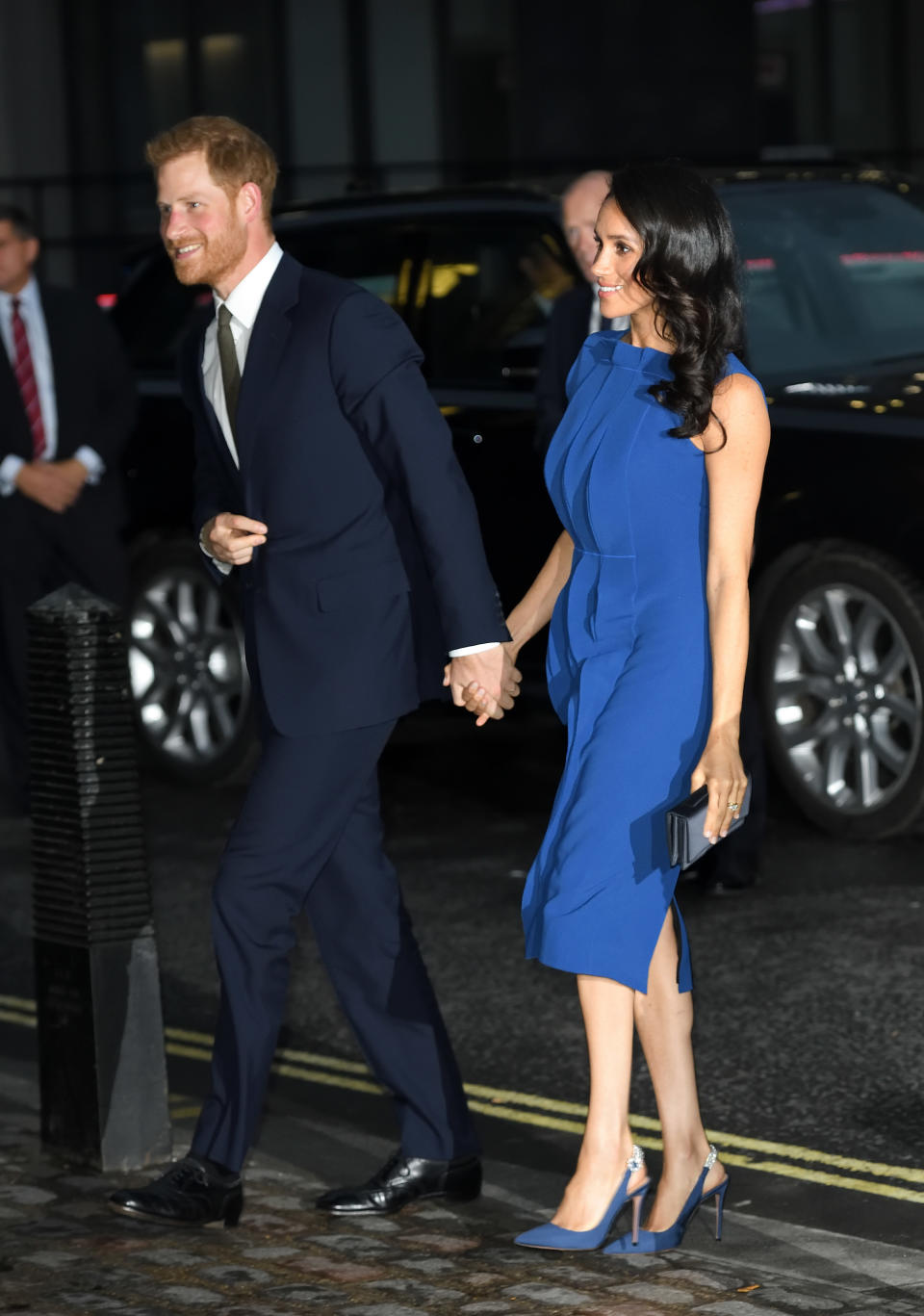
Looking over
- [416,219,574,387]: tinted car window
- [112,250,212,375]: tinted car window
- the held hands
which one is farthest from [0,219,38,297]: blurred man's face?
the held hands

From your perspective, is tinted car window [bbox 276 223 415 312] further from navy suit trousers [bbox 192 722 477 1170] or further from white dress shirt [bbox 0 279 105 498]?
navy suit trousers [bbox 192 722 477 1170]

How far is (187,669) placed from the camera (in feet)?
33.4

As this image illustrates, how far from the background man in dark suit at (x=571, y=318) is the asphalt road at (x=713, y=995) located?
1426mm

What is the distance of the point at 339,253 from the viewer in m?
9.98

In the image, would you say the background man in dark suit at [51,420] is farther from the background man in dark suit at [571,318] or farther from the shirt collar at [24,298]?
the background man in dark suit at [571,318]

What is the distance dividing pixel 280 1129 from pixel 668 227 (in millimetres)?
2204

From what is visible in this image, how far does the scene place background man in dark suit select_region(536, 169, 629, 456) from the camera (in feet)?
25.5

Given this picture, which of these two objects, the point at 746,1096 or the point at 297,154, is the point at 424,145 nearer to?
the point at 297,154

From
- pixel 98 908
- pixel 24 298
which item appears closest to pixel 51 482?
pixel 24 298

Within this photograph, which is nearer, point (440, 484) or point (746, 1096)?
point (440, 484)

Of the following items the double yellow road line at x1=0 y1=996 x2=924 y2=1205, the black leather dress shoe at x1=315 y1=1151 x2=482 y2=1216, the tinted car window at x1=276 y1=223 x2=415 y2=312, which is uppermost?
the tinted car window at x1=276 y1=223 x2=415 y2=312

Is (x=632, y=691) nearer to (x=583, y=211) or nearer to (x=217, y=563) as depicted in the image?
(x=217, y=563)

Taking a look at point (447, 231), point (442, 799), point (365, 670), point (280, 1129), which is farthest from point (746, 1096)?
point (447, 231)

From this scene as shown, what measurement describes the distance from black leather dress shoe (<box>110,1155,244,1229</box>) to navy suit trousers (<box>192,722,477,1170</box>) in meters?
0.04
